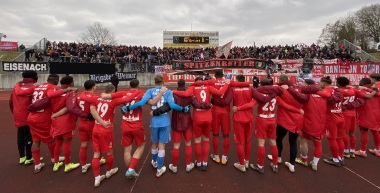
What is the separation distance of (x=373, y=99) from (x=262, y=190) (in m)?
3.85

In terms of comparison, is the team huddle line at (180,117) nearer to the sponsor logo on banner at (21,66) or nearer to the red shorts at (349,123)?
the red shorts at (349,123)

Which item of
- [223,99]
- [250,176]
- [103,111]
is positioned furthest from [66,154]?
[250,176]

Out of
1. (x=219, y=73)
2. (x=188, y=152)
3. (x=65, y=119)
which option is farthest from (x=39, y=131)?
(x=219, y=73)

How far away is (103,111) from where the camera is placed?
146 inches

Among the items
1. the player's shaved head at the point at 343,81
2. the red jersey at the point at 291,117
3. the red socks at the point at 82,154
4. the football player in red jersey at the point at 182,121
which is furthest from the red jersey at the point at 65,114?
the player's shaved head at the point at 343,81

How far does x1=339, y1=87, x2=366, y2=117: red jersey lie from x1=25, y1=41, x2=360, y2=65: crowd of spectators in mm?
16594

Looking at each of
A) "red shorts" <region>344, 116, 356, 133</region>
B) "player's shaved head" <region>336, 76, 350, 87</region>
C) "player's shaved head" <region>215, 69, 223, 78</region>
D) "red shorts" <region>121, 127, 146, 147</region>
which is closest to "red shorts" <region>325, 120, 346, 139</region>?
"red shorts" <region>344, 116, 356, 133</region>

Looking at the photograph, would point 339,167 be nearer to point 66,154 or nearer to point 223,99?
point 223,99

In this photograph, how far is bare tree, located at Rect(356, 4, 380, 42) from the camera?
149ft

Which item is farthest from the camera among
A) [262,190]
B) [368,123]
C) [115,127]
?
[115,127]

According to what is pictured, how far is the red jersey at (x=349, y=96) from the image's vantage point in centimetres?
453

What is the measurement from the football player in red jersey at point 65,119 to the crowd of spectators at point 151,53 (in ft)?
59.7

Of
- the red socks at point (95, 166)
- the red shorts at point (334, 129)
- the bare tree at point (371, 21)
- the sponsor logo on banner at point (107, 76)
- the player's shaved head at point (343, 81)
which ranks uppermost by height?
the bare tree at point (371, 21)

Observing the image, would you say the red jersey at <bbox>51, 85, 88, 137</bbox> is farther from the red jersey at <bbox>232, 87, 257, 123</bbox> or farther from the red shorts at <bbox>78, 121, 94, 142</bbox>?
the red jersey at <bbox>232, 87, 257, 123</bbox>
